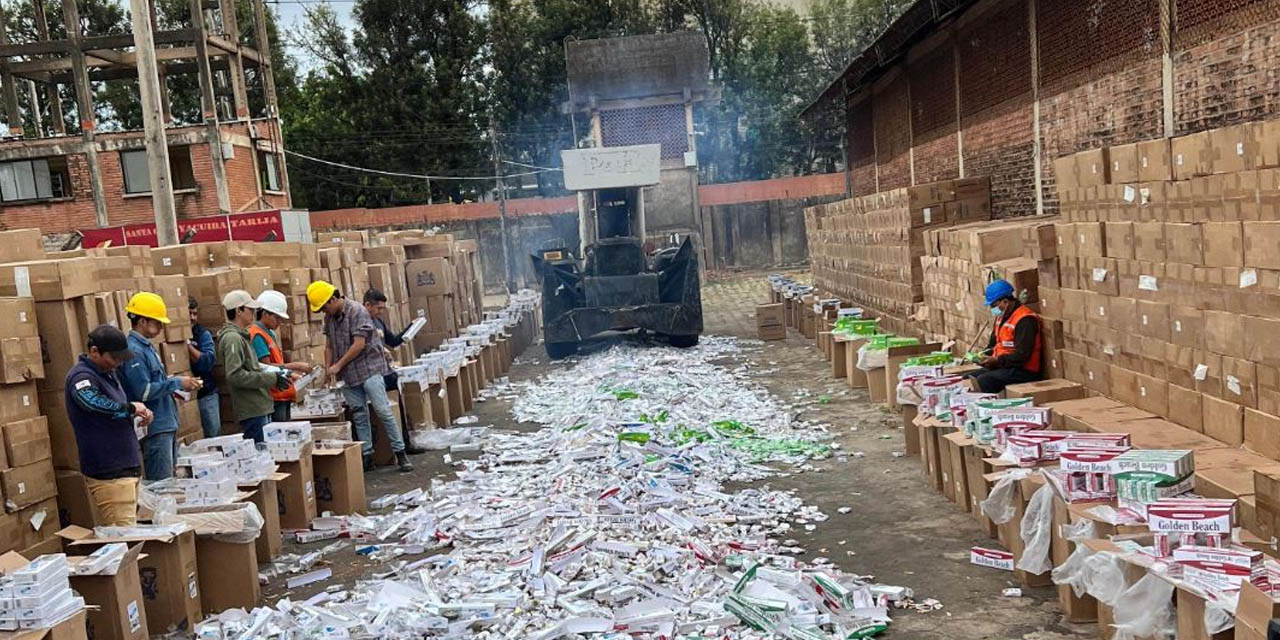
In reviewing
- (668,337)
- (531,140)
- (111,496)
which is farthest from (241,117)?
(111,496)

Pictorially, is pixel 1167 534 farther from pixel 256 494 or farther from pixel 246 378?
pixel 246 378

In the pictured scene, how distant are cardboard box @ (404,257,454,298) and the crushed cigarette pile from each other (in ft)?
17.8

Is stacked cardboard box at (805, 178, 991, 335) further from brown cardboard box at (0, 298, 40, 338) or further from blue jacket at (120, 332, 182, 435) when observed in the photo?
brown cardboard box at (0, 298, 40, 338)

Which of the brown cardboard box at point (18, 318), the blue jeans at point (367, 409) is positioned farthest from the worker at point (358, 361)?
the brown cardboard box at point (18, 318)

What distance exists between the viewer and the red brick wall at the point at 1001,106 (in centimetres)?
1287

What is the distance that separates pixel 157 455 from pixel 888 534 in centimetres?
533

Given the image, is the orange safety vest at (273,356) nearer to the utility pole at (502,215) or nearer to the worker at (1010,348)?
the worker at (1010,348)

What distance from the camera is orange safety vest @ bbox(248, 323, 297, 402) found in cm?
902

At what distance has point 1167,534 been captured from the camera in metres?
4.47

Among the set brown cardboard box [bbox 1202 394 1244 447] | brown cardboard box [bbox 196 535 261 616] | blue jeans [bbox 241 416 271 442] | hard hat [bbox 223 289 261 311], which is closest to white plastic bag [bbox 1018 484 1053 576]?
brown cardboard box [bbox 1202 394 1244 447]

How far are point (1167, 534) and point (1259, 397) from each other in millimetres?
1424

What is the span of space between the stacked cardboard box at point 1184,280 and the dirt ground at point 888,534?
4.72 ft

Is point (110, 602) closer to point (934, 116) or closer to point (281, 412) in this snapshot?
point (281, 412)

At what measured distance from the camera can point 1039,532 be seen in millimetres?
5582
